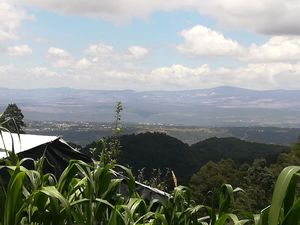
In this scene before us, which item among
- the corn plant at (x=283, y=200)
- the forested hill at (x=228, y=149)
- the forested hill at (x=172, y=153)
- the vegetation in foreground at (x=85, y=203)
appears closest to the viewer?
the corn plant at (x=283, y=200)

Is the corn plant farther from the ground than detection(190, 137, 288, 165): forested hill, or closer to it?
farther from the ground

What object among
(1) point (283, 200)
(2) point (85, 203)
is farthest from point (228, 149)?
(1) point (283, 200)

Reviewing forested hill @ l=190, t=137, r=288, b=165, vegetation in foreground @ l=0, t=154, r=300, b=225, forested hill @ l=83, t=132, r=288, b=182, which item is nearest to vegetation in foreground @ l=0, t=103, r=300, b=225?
vegetation in foreground @ l=0, t=154, r=300, b=225

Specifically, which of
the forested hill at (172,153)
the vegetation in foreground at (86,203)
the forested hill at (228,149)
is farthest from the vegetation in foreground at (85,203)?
the forested hill at (228,149)

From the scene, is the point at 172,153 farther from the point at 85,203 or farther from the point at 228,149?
the point at 85,203

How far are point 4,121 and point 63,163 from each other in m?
4.14

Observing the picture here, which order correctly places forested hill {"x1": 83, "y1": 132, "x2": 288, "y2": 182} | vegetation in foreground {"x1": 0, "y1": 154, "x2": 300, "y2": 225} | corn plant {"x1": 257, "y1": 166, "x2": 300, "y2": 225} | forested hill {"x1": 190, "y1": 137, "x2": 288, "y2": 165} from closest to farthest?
corn plant {"x1": 257, "y1": 166, "x2": 300, "y2": 225} → vegetation in foreground {"x1": 0, "y1": 154, "x2": 300, "y2": 225} → forested hill {"x1": 83, "y1": 132, "x2": 288, "y2": 182} → forested hill {"x1": 190, "y1": 137, "x2": 288, "y2": 165}

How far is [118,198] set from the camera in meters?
1.89

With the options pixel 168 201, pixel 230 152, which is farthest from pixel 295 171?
pixel 230 152

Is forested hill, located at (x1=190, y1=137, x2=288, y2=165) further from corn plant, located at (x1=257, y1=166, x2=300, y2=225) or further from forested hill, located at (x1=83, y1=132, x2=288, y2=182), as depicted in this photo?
corn plant, located at (x1=257, y1=166, x2=300, y2=225)

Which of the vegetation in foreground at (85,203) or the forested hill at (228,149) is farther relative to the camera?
the forested hill at (228,149)

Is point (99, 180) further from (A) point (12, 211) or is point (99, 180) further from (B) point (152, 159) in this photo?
(B) point (152, 159)

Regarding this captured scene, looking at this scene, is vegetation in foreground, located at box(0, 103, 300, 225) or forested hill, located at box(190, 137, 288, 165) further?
forested hill, located at box(190, 137, 288, 165)

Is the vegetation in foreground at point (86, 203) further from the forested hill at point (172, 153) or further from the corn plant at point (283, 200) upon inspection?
the forested hill at point (172, 153)
